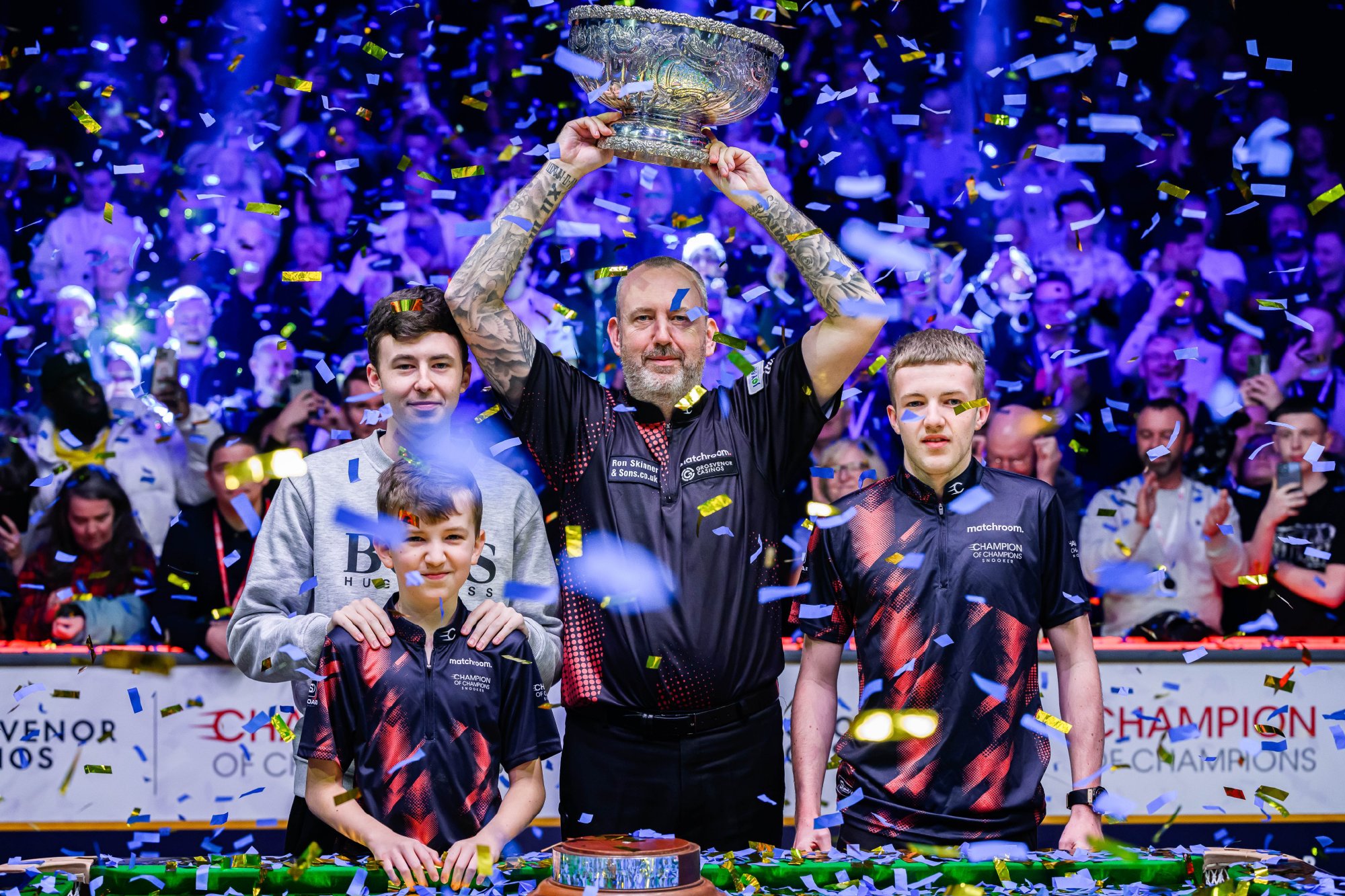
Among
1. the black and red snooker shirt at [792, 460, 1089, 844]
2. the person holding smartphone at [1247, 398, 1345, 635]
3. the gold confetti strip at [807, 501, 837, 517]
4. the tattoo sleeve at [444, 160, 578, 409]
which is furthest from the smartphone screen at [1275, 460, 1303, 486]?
the tattoo sleeve at [444, 160, 578, 409]

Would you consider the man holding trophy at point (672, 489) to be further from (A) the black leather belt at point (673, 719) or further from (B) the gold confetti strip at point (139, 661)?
(B) the gold confetti strip at point (139, 661)

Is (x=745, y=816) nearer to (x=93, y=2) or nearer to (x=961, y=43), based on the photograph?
(x=961, y=43)

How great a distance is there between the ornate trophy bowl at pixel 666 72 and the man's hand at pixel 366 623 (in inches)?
46.6

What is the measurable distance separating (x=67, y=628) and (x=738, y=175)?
3.61 metres

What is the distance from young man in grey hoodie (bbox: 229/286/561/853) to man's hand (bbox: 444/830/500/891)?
0.65 metres

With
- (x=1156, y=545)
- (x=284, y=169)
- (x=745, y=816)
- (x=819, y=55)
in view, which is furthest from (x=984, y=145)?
(x=745, y=816)

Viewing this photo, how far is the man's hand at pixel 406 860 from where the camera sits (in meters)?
2.15

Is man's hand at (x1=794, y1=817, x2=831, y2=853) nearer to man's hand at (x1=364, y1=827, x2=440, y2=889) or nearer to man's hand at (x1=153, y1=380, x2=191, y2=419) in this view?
man's hand at (x1=364, y1=827, x2=440, y2=889)

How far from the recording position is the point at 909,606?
2.93 metres

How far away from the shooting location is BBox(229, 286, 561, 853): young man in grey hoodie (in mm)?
3035

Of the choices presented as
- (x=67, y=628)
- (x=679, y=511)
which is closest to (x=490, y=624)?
(x=679, y=511)

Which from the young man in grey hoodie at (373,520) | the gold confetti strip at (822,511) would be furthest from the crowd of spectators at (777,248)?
the young man in grey hoodie at (373,520)

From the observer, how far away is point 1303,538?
5.47 meters

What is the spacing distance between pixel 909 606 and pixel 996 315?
409 centimetres
